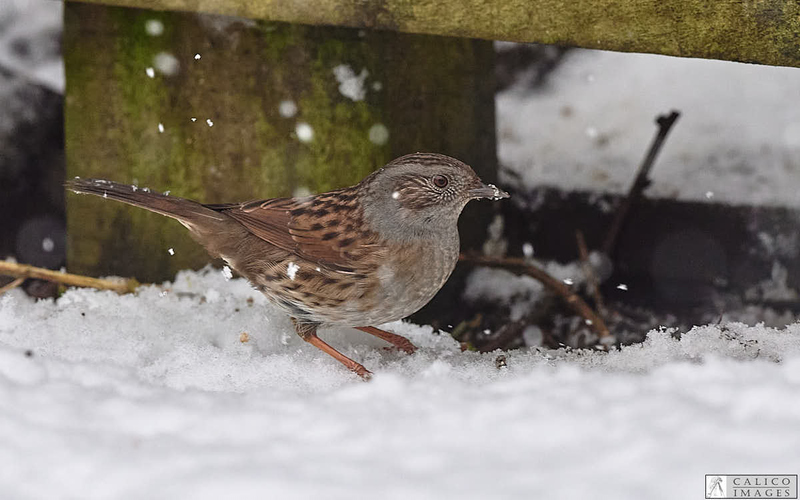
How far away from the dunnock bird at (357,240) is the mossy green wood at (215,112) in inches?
31.7

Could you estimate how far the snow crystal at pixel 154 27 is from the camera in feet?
11.5

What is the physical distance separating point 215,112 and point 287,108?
0.35 metres

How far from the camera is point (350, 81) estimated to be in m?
3.53

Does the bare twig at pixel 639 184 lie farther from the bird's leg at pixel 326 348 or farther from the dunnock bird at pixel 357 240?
the bird's leg at pixel 326 348

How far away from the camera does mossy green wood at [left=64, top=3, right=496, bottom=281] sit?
11.5 feet

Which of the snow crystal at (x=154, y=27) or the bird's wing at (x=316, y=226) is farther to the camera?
the snow crystal at (x=154, y=27)

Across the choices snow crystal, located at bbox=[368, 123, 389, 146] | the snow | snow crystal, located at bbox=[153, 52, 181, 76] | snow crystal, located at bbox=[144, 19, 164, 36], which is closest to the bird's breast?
snow crystal, located at bbox=[368, 123, 389, 146]

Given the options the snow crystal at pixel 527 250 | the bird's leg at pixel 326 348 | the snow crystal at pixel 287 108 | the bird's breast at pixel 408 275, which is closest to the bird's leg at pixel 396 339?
the bird's leg at pixel 326 348

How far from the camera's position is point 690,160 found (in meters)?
4.83

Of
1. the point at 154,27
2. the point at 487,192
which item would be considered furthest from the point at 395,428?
the point at 154,27

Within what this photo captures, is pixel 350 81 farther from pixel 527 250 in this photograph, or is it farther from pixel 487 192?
pixel 527 250

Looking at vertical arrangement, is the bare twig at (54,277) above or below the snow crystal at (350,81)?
below

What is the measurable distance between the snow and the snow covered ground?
2244 millimetres

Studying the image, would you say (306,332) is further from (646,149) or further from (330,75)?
(646,149)
